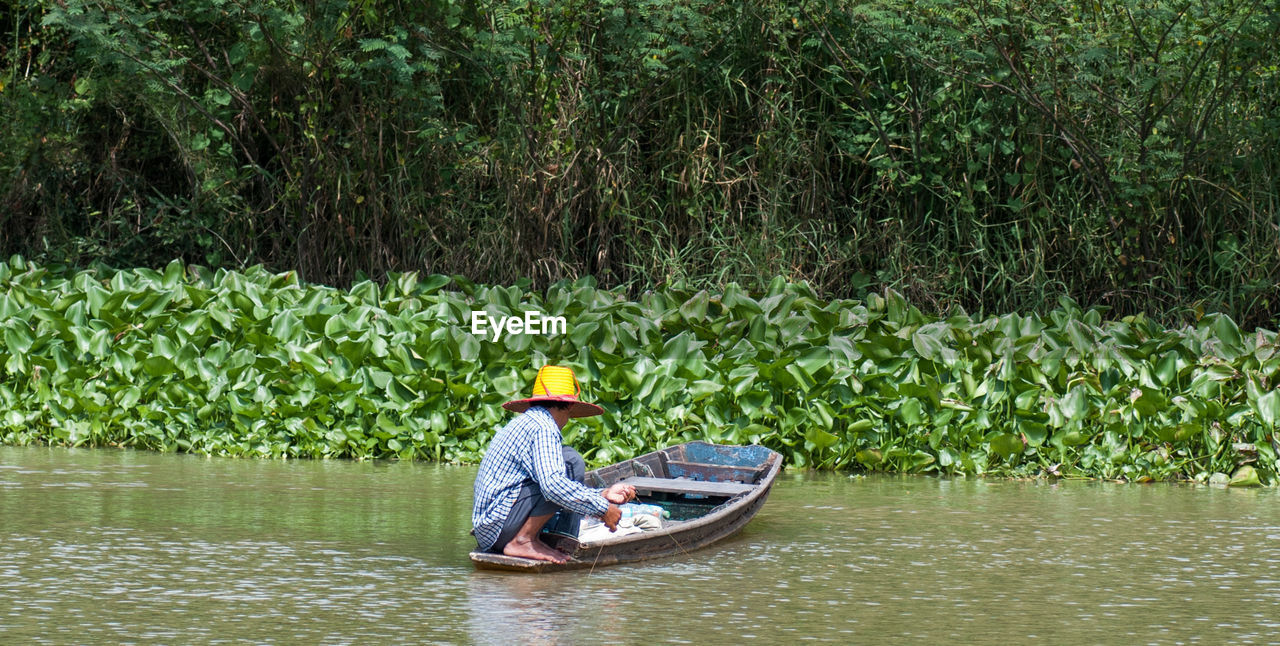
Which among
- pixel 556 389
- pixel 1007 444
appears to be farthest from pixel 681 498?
pixel 1007 444

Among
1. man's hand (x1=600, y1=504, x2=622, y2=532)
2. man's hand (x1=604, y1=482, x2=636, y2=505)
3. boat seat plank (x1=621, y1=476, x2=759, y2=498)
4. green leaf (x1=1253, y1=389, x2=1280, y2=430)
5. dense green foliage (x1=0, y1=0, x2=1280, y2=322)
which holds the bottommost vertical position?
man's hand (x1=600, y1=504, x2=622, y2=532)

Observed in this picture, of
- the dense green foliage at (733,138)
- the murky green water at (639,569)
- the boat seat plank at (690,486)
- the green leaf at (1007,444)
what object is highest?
the dense green foliage at (733,138)

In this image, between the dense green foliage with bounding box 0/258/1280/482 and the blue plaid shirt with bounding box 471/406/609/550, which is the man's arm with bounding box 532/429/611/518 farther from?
the dense green foliage with bounding box 0/258/1280/482

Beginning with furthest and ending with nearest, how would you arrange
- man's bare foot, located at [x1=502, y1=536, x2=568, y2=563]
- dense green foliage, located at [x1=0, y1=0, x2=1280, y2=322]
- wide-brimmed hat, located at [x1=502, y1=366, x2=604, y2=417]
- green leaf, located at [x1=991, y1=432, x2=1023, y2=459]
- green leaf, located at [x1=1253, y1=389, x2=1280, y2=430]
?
dense green foliage, located at [x1=0, y1=0, x2=1280, y2=322] → green leaf, located at [x1=991, y1=432, x2=1023, y2=459] → green leaf, located at [x1=1253, y1=389, x2=1280, y2=430] → wide-brimmed hat, located at [x1=502, y1=366, x2=604, y2=417] → man's bare foot, located at [x1=502, y1=536, x2=568, y2=563]

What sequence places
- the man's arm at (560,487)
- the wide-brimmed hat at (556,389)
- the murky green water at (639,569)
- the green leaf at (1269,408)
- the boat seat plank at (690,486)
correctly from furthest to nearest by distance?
the green leaf at (1269,408) → the boat seat plank at (690,486) → the wide-brimmed hat at (556,389) → the man's arm at (560,487) → the murky green water at (639,569)

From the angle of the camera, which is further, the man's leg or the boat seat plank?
the boat seat plank

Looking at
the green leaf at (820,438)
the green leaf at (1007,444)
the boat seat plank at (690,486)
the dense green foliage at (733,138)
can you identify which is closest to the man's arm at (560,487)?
the boat seat plank at (690,486)

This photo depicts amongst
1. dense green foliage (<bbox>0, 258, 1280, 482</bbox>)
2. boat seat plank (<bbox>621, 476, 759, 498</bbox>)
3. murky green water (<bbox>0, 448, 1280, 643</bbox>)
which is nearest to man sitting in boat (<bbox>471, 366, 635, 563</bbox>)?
murky green water (<bbox>0, 448, 1280, 643</bbox>)

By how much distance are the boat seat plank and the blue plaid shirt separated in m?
1.11

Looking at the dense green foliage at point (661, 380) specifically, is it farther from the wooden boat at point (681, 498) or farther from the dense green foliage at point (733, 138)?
the dense green foliage at point (733, 138)

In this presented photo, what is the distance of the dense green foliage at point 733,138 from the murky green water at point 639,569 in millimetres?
3793

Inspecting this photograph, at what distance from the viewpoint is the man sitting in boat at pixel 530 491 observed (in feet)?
21.0

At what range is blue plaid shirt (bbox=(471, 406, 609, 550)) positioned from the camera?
6383 mm

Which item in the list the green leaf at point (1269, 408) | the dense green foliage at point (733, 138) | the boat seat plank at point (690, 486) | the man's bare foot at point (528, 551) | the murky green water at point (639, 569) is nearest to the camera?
the murky green water at point (639, 569)
